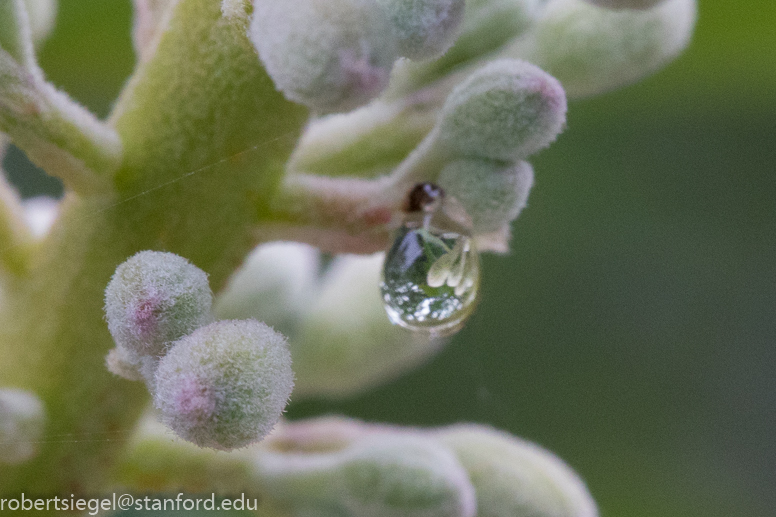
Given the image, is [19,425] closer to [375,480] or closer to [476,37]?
[375,480]

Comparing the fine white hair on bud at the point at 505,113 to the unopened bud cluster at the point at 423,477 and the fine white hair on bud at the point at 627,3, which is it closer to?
the fine white hair on bud at the point at 627,3

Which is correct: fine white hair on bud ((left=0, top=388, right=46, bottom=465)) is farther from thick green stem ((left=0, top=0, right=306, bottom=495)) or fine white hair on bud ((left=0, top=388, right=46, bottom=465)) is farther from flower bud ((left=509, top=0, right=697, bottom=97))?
flower bud ((left=509, top=0, right=697, bottom=97))

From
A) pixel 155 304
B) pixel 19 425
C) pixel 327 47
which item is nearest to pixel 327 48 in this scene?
pixel 327 47

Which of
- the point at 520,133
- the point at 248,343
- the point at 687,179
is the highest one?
the point at 687,179

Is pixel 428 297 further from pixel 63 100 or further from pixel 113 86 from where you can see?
pixel 113 86

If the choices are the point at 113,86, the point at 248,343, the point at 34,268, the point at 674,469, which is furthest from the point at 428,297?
the point at 674,469

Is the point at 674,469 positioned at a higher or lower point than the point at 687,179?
lower

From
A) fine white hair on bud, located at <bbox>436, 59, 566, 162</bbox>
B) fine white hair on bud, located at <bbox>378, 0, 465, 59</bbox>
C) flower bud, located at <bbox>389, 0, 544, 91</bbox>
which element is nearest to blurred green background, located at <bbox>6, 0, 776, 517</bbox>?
flower bud, located at <bbox>389, 0, 544, 91</bbox>
